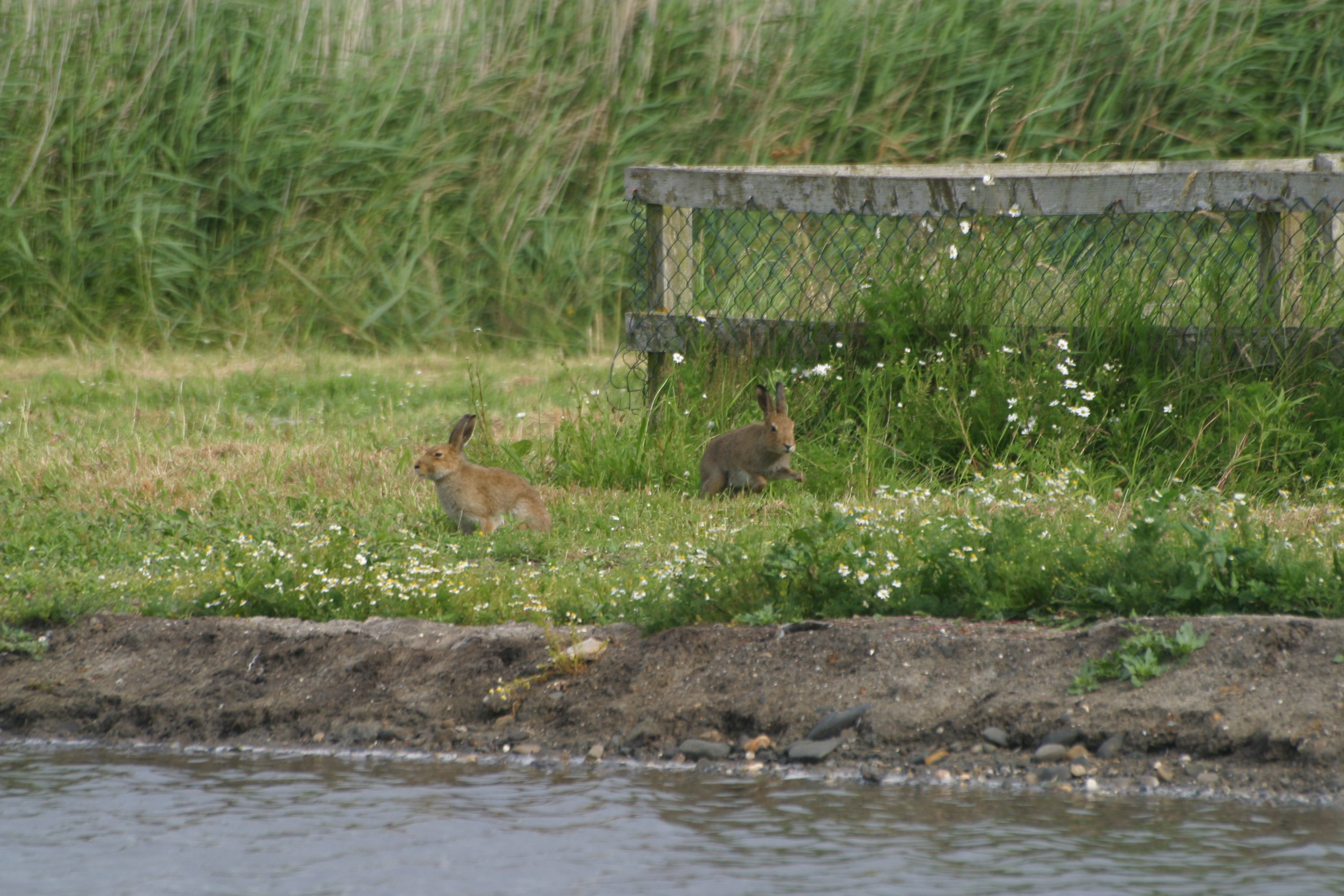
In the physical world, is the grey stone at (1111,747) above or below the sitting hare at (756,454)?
below

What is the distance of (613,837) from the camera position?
156 inches

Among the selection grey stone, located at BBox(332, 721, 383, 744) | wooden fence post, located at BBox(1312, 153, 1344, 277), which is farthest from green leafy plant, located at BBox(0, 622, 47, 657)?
wooden fence post, located at BBox(1312, 153, 1344, 277)

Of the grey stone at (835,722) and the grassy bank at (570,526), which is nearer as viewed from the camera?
the grey stone at (835,722)

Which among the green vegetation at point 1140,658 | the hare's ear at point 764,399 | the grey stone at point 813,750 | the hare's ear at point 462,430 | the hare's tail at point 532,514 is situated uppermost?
the hare's ear at point 764,399

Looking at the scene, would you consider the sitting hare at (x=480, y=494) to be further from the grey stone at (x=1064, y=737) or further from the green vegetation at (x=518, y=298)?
the grey stone at (x=1064, y=737)

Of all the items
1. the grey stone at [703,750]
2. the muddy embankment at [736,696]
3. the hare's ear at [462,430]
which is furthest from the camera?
the hare's ear at [462,430]

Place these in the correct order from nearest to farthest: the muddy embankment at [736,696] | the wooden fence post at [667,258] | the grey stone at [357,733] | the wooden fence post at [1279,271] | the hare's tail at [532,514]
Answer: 1. the muddy embankment at [736,696]
2. the grey stone at [357,733]
3. the hare's tail at [532,514]
4. the wooden fence post at [1279,271]
5. the wooden fence post at [667,258]

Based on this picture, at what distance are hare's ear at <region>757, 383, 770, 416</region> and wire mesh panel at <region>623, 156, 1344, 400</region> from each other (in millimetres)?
787

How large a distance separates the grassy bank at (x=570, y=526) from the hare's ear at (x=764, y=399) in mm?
348

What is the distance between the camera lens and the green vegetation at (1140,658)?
4.52 metres

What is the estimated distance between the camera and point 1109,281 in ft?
26.5

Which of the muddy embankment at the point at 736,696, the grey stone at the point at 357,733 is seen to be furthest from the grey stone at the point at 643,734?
the grey stone at the point at 357,733

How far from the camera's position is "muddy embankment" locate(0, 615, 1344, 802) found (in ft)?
14.2

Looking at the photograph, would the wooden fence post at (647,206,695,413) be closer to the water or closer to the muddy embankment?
the muddy embankment
